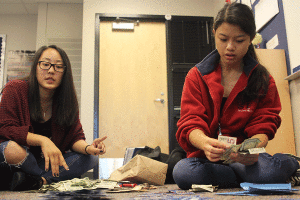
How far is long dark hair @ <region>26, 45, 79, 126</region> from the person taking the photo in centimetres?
145

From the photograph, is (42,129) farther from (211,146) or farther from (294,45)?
(294,45)

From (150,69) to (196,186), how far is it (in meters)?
2.50

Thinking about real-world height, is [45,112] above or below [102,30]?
below

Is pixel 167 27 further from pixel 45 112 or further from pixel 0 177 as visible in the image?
pixel 0 177

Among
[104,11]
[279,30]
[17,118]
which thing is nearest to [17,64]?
[104,11]

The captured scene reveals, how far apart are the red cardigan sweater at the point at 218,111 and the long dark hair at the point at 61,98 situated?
0.69 m

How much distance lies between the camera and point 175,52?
3488 millimetres

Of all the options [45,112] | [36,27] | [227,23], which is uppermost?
[36,27]

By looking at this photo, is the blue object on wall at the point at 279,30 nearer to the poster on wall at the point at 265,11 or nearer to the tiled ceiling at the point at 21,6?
the poster on wall at the point at 265,11

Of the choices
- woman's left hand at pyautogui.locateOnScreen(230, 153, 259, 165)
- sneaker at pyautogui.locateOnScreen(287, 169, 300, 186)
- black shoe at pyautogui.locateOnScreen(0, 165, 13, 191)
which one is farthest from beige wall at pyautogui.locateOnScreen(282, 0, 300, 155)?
black shoe at pyautogui.locateOnScreen(0, 165, 13, 191)

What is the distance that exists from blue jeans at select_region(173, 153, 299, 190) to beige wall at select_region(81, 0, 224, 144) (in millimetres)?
2227

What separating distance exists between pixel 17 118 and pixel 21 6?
3.14m

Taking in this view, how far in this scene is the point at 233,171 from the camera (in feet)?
3.87

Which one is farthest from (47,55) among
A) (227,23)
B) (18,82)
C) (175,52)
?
(175,52)
